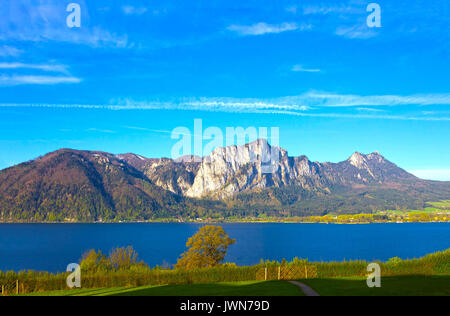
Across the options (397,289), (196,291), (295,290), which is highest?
(397,289)

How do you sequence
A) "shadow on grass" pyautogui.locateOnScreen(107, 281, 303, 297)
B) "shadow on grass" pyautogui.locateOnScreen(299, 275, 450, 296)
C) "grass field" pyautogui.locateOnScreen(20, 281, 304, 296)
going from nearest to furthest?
"shadow on grass" pyautogui.locateOnScreen(299, 275, 450, 296), "shadow on grass" pyautogui.locateOnScreen(107, 281, 303, 297), "grass field" pyautogui.locateOnScreen(20, 281, 304, 296)

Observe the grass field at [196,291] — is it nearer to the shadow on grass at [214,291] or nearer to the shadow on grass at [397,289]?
the shadow on grass at [214,291]

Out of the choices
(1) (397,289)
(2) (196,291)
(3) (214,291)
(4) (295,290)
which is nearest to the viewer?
(1) (397,289)

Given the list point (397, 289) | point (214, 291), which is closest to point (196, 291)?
point (214, 291)

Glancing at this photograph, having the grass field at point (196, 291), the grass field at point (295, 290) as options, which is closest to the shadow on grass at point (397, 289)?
the grass field at point (295, 290)

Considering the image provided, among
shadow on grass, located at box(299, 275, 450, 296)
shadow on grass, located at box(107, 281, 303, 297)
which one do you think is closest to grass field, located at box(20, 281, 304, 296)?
shadow on grass, located at box(107, 281, 303, 297)

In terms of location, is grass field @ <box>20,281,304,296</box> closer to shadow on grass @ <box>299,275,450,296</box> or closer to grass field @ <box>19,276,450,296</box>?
grass field @ <box>19,276,450,296</box>

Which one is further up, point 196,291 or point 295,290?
point 295,290

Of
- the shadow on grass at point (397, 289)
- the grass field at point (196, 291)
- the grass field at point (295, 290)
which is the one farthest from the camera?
the grass field at point (196, 291)

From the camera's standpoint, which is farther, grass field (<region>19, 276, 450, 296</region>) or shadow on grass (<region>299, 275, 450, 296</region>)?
grass field (<region>19, 276, 450, 296</region>)

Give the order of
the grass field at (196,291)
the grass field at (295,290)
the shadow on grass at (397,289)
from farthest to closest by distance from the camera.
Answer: the grass field at (196,291) → the grass field at (295,290) → the shadow on grass at (397,289)

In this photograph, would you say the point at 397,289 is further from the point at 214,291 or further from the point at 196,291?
the point at 196,291
